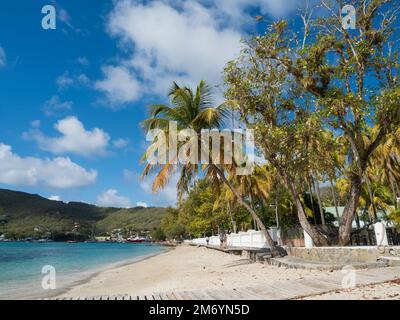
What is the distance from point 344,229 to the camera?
13383 mm

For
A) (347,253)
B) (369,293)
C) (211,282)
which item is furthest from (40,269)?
(369,293)

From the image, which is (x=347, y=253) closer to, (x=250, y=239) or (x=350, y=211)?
(x=350, y=211)

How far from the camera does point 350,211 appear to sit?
13.3 m

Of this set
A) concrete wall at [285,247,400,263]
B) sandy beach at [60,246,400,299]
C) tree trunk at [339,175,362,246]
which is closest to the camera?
sandy beach at [60,246,400,299]

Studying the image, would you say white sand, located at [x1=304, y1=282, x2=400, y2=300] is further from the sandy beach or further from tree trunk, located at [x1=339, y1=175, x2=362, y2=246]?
tree trunk, located at [x1=339, y1=175, x2=362, y2=246]

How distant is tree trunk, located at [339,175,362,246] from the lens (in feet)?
43.6

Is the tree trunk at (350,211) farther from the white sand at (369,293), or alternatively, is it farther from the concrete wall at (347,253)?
the white sand at (369,293)

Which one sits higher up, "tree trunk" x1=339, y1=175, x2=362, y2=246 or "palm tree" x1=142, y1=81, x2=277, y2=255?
"palm tree" x1=142, y1=81, x2=277, y2=255

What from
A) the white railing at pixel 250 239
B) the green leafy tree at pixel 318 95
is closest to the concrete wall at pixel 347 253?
the green leafy tree at pixel 318 95

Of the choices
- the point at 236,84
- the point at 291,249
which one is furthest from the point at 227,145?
the point at 291,249

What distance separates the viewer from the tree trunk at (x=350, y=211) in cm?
1328

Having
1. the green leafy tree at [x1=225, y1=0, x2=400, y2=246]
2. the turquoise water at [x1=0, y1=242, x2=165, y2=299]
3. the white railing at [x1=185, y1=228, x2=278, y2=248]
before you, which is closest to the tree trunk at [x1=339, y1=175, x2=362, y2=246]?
the green leafy tree at [x1=225, y1=0, x2=400, y2=246]
